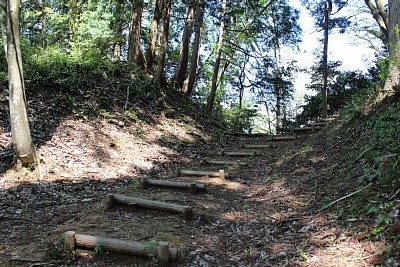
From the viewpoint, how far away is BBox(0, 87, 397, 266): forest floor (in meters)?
3.78

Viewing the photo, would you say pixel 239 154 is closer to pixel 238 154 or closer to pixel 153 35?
pixel 238 154

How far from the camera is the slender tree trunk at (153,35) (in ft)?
44.1

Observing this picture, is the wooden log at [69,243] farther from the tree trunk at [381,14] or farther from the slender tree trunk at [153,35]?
the tree trunk at [381,14]

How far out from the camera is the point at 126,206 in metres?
5.52

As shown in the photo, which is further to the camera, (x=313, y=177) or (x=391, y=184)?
(x=313, y=177)

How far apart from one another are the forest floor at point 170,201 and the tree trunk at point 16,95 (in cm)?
44

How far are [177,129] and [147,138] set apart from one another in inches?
78.6

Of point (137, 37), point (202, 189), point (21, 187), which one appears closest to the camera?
point (21, 187)

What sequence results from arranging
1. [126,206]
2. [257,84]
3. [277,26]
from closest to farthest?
[126,206]
[277,26]
[257,84]

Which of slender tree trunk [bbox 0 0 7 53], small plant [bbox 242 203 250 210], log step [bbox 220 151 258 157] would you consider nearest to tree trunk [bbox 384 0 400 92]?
small plant [bbox 242 203 250 210]

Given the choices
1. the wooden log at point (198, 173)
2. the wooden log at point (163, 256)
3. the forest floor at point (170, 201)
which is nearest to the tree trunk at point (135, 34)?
the forest floor at point (170, 201)

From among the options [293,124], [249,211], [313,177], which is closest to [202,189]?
[249,211]

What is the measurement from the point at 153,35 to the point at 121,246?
37.5 feet

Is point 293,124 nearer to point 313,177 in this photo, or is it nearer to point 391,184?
point 313,177
